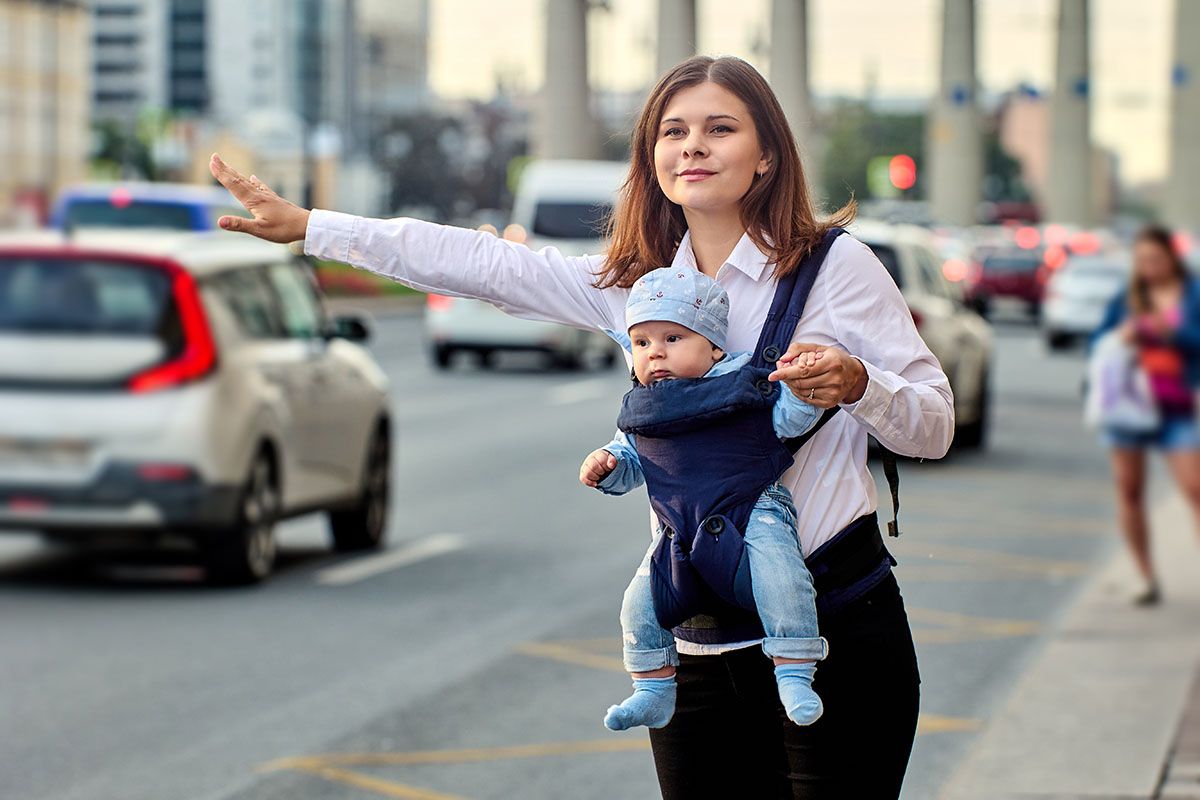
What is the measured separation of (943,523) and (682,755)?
455 inches

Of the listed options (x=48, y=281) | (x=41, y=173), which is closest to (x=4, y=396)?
(x=48, y=281)

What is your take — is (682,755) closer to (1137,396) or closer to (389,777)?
(389,777)

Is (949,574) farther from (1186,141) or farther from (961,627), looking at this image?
(1186,141)

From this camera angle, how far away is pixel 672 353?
3650 mm

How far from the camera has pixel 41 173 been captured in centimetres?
12600

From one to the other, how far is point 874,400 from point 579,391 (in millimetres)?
22720

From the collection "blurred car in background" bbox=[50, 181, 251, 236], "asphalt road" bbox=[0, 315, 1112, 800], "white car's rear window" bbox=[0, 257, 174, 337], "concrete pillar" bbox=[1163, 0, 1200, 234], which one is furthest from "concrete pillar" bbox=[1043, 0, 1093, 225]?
"white car's rear window" bbox=[0, 257, 174, 337]

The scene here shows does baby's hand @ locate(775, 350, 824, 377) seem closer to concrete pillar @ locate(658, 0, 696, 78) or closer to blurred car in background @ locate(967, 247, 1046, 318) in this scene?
concrete pillar @ locate(658, 0, 696, 78)

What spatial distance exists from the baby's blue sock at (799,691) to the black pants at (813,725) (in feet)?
0.41

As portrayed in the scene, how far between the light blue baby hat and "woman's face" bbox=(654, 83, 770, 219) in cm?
17

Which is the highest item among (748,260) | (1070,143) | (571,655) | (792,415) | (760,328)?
(1070,143)

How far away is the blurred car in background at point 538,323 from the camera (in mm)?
29125

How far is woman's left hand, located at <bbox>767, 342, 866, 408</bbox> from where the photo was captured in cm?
348

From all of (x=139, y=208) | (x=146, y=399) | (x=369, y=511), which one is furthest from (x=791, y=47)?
(x=146, y=399)
